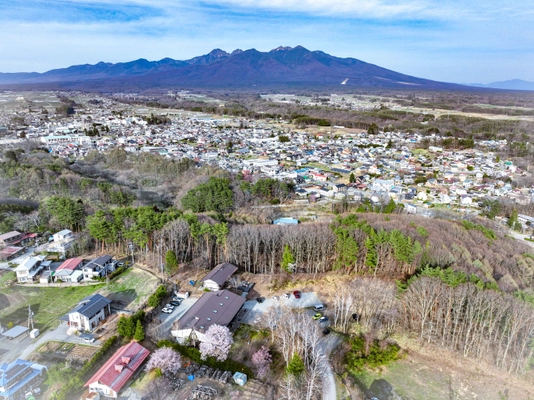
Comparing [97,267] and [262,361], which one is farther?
[97,267]

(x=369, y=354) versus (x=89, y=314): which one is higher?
(x=89, y=314)

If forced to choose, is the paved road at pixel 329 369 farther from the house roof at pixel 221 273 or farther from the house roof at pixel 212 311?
the house roof at pixel 221 273

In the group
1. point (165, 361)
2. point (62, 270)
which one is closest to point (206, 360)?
point (165, 361)

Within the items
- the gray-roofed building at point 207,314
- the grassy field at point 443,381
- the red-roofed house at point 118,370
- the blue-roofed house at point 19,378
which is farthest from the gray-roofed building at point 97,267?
the grassy field at point 443,381

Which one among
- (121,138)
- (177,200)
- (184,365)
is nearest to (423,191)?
Answer: (177,200)

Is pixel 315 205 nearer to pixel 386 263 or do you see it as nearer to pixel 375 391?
pixel 386 263

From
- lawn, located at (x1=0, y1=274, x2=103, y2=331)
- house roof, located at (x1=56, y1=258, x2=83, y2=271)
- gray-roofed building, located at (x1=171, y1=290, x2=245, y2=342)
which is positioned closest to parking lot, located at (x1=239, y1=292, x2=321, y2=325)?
gray-roofed building, located at (x1=171, y1=290, x2=245, y2=342)

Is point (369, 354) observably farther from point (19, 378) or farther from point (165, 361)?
point (19, 378)

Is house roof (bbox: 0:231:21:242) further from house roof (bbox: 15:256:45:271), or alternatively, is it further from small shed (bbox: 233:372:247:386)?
small shed (bbox: 233:372:247:386)
